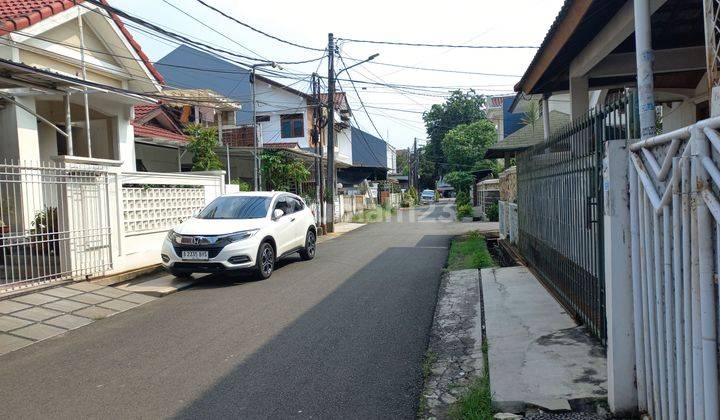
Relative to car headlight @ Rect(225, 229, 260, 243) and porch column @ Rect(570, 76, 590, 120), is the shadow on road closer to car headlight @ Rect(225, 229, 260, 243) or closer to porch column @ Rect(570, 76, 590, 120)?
car headlight @ Rect(225, 229, 260, 243)

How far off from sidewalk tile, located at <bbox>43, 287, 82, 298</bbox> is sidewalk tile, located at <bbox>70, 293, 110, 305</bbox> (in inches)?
5.2

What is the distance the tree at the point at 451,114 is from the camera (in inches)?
2196

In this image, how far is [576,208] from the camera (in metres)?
5.54

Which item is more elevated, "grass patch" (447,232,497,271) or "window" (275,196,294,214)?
"window" (275,196,294,214)

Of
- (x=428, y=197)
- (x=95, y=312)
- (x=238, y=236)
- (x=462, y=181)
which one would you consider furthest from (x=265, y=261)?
(x=428, y=197)

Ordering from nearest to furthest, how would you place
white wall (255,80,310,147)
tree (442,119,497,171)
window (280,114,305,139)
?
white wall (255,80,310,147), window (280,114,305,139), tree (442,119,497,171)

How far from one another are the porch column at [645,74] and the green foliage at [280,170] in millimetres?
17741

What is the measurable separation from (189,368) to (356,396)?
1727 millimetres

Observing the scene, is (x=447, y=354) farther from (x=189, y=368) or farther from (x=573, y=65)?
(x=573, y=65)

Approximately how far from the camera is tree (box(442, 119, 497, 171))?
45.2 m

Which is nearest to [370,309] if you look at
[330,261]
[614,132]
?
[614,132]

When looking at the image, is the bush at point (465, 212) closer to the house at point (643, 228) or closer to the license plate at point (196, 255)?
the license plate at point (196, 255)

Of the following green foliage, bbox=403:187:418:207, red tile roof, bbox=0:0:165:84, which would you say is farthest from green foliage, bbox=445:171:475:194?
red tile roof, bbox=0:0:165:84

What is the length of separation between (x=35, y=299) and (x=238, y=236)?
3.17m
